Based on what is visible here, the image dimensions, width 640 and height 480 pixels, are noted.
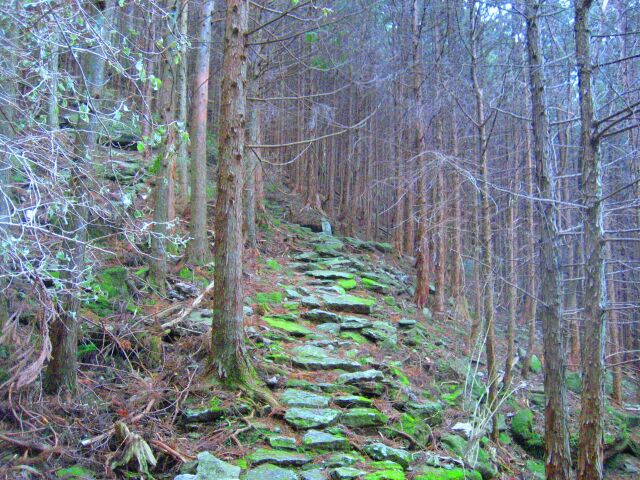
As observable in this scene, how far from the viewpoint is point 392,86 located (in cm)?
1903

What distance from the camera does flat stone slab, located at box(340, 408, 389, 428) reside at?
20.8 ft

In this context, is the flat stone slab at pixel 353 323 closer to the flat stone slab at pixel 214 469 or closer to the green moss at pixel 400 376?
the green moss at pixel 400 376

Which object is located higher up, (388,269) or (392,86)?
(392,86)

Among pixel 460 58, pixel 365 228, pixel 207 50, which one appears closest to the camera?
pixel 207 50

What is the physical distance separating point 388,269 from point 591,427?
397 inches

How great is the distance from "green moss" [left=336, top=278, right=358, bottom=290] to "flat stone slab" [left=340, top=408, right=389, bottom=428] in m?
6.00

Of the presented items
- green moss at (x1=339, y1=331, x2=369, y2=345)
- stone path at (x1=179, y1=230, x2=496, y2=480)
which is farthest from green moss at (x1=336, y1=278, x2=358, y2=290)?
green moss at (x1=339, y1=331, x2=369, y2=345)

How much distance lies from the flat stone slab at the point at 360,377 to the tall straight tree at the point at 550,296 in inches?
85.5

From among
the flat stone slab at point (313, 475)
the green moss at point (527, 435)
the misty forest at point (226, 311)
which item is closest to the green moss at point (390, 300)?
the misty forest at point (226, 311)

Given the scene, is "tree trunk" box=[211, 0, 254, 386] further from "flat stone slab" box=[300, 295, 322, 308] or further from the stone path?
"flat stone slab" box=[300, 295, 322, 308]

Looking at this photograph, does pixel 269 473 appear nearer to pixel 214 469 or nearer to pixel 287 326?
pixel 214 469

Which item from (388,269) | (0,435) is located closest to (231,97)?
(0,435)

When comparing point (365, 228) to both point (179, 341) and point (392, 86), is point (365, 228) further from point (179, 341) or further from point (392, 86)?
point (179, 341)

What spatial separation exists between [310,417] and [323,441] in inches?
15.3
